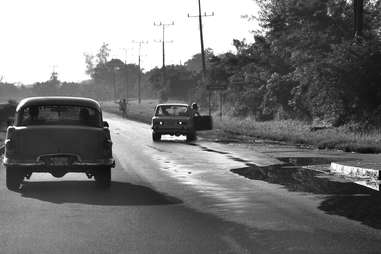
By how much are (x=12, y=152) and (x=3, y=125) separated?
32.5 m

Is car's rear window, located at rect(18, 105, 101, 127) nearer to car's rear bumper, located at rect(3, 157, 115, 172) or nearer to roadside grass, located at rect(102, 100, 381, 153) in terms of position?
car's rear bumper, located at rect(3, 157, 115, 172)

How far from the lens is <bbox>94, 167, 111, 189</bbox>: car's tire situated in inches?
561

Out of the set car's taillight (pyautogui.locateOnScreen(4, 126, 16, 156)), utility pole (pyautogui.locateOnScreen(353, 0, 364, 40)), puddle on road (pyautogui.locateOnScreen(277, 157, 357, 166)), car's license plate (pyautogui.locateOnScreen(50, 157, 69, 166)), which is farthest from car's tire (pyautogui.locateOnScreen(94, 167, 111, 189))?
utility pole (pyautogui.locateOnScreen(353, 0, 364, 40))

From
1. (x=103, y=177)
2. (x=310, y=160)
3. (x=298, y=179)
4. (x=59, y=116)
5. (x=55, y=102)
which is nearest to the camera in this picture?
(x=103, y=177)

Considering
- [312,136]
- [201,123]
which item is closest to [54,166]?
[312,136]

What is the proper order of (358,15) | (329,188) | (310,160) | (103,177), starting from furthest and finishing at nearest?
1. (358,15)
2. (310,160)
3. (329,188)
4. (103,177)

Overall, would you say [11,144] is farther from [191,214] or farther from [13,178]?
[191,214]

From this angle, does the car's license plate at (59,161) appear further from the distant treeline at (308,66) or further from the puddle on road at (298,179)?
the distant treeline at (308,66)

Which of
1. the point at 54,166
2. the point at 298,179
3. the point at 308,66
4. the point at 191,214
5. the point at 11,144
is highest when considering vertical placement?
the point at 308,66

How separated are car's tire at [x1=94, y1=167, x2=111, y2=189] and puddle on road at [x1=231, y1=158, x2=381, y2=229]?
3.61 m

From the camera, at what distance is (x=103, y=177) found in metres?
14.3

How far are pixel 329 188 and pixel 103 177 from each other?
14.8 feet

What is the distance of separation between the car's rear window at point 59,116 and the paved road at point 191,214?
1.31m

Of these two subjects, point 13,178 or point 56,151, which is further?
point 13,178
